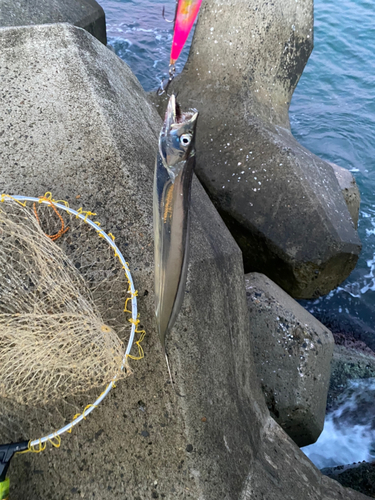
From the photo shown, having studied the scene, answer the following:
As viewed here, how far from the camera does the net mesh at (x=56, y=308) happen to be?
175 cm

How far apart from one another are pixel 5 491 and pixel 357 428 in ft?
12.6

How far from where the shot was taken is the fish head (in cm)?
169

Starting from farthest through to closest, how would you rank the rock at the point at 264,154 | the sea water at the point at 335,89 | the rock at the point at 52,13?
the sea water at the point at 335,89 < the rock at the point at 52,13 < the rock at the point at 264,154

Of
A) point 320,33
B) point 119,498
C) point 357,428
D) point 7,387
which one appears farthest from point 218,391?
point 320,33

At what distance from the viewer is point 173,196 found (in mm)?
1715

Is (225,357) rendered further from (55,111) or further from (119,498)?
(55,111)

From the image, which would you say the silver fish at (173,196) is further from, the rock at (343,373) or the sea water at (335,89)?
the sea water at (335,89)

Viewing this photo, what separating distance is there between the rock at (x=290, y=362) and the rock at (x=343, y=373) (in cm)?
69

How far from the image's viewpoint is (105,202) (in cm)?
234

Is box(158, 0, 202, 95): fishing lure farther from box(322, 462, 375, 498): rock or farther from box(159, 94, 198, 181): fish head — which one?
box(322, 462, 375, 498): rock

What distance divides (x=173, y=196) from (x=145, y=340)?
928 millimetres

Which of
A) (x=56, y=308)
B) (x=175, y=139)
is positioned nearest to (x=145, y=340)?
(x=56, y=308)

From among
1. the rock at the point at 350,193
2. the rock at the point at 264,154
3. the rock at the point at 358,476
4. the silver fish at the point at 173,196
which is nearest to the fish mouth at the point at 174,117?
the silver fish at the point at 173,196

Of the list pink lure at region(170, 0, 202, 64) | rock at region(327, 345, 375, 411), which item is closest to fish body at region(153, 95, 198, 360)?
pink lure at region(170, 0, 202, 64)
